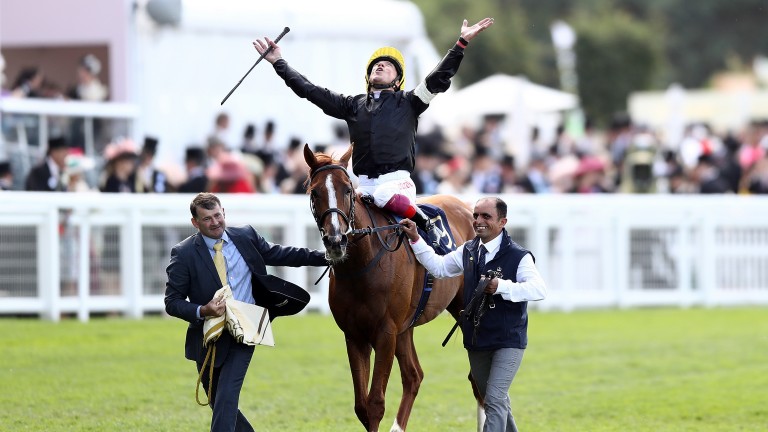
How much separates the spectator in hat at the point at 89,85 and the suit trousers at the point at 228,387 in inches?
497

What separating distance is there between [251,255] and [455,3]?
5246cm

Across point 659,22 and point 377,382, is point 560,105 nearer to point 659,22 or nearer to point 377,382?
point 377,382

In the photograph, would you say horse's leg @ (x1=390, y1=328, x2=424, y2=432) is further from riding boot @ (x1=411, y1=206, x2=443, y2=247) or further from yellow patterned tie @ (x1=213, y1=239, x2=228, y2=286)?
yellow patterned tie @ (x1=213, y1=239, x2=228, y2=286)

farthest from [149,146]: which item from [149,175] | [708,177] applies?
[708,177]

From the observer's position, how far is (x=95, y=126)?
20.0 m

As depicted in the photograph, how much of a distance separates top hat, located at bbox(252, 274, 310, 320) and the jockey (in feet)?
3.16

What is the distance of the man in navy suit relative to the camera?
25.3 feet

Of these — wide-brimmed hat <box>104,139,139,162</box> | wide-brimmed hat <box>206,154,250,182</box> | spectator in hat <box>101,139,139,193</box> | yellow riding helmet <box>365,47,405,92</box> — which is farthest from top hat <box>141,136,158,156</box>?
yellow riding helmet <box>365,47,405,92</box>

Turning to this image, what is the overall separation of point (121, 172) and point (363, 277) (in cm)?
823

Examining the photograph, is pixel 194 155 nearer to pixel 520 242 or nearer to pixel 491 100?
pixel 520 242

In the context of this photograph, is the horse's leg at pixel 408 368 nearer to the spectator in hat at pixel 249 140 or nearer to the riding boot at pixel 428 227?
the riding boot at pixel 428 227

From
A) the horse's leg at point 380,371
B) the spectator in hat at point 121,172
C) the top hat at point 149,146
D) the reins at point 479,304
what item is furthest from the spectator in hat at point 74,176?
the reins at point 479,304

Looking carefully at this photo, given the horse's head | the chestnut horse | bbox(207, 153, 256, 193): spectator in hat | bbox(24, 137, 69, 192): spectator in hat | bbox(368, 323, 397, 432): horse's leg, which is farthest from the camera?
bbox(207, 153, 256, 193): spectator in hat

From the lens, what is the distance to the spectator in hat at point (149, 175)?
16484mm
